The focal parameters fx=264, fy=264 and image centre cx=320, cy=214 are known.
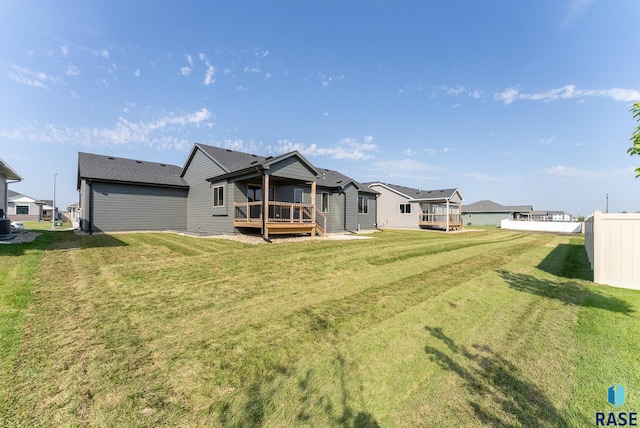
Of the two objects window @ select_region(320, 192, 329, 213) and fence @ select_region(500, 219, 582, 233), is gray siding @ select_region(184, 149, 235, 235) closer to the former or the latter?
window @ select_region(320, 192, 329, 213)

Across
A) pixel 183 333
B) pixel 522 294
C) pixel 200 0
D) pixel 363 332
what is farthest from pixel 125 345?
pixel 200 0

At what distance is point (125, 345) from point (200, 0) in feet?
55.0

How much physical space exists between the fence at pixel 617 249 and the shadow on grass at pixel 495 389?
531cm

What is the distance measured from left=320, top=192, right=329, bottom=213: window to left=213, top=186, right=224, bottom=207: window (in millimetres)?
7154

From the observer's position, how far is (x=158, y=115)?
19891mm

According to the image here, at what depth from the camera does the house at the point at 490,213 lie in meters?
52.1

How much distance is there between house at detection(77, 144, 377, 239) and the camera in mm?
14258

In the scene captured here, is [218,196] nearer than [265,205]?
No

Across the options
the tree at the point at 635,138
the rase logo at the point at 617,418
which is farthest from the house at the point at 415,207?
the rase logo at the point at 617,418

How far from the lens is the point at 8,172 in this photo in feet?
44.5

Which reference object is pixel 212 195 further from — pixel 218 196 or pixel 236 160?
pixel 236 160

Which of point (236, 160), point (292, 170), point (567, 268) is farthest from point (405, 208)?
point (567, 268)

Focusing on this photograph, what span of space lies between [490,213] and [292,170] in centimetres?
5259

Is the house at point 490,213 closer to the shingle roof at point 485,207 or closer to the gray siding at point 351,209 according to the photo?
the shingle roof at point 485,207
